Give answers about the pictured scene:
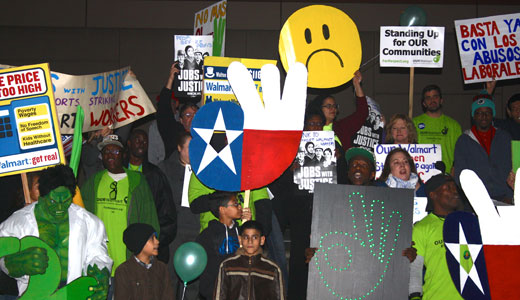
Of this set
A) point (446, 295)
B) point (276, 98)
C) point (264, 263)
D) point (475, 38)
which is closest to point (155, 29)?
point (475, 38)

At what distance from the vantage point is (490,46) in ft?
28.1

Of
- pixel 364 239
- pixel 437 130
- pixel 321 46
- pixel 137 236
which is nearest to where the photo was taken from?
pixel 364 239

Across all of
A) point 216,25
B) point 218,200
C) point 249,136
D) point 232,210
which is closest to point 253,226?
point 232,210

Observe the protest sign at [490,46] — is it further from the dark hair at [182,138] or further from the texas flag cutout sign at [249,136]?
the dark hair at [182,138]

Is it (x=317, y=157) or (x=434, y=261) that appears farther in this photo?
(x=317, y=157)

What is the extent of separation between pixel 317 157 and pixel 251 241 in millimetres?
1301

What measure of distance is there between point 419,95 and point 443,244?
20.5 feet

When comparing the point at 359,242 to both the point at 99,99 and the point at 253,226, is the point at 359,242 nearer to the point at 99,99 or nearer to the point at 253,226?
the point at 253,226

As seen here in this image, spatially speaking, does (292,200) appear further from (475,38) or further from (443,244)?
(475,38)

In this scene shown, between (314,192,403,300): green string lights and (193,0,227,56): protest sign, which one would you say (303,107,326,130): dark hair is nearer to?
(193,0,227,56): protest sign

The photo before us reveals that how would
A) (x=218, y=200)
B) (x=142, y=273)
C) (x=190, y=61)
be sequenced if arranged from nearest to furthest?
(x=142, y=273)
(x=218, y=200)
(x=190, y=61)

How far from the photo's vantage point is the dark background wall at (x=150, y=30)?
11438mm

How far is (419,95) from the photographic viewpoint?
38.1 feet

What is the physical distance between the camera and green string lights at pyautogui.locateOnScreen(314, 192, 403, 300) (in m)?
5.58
